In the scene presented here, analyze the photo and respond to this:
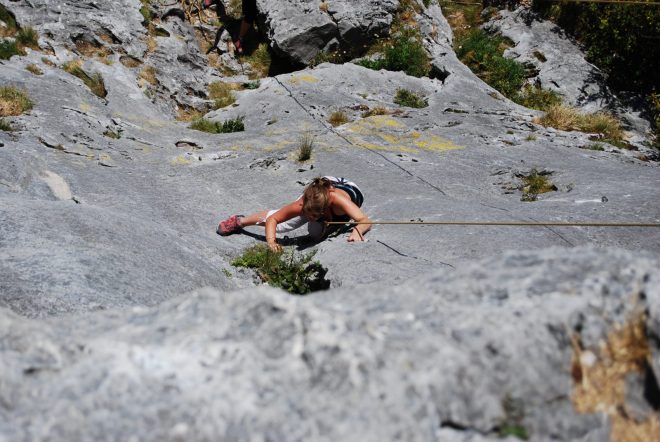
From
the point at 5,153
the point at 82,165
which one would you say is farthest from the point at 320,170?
the point at 5,153

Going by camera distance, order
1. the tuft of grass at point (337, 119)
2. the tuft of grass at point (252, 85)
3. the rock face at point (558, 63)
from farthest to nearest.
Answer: the rock face at point (558, 63) → the tuft of grass at point (252, 85) → the tuft of grass at point (337, 119)

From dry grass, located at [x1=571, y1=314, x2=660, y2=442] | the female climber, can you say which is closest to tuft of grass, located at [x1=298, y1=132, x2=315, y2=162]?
the female climber

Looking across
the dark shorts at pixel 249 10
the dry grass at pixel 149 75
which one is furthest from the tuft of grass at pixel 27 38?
the dark shorts at pixel 249 10

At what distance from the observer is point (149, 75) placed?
12.7 meters

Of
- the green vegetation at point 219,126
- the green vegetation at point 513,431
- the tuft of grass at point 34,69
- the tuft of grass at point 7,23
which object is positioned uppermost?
the green vegetation at point 513,431

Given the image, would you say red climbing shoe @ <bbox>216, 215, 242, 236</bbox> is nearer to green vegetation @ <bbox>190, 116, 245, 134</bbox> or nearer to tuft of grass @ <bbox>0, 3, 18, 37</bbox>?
green vegetation @ <bbox>190, 116, 245, 134</bbox>

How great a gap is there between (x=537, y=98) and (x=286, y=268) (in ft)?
39.1

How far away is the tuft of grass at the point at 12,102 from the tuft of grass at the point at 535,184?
801cm

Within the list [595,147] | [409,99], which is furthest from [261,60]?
[595,147]

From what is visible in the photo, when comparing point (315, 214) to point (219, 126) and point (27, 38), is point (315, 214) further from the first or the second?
point (27, 38)

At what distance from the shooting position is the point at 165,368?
1828mm

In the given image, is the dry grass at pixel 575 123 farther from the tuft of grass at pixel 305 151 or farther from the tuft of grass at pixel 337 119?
the tuft of grass at pixel 305 151

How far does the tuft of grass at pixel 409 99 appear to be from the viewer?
505 inches

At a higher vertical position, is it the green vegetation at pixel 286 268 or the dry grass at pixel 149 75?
the dry grass at pixel 149 75
